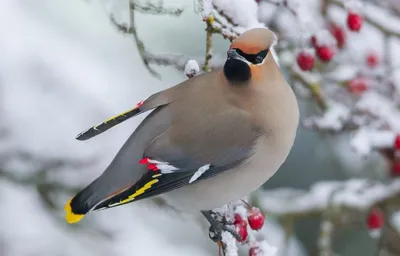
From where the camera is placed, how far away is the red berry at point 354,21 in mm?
3125

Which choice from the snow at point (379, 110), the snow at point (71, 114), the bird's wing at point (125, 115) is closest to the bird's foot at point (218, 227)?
the bird's wing at point (125, 115)

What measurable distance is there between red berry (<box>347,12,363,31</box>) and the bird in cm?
87

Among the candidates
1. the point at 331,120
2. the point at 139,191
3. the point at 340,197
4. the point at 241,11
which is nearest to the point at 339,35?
the point at 331,120

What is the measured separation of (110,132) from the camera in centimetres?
415

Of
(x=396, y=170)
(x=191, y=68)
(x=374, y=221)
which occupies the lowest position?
(x=374, y=221)

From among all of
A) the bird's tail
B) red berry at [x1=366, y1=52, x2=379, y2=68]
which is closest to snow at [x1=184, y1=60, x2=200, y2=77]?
the bird's tail

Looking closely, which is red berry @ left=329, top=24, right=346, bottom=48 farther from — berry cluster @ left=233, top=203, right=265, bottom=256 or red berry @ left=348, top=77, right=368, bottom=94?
berry cluster @ left=233, top=203, right=265, bottom=256

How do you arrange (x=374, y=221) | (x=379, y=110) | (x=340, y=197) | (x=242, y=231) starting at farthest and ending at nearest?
(x=340, y=197) < (x=374, y=221) < (x=379, y=110) < (x=242, y=231)

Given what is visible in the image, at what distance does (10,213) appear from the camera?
12.8ft

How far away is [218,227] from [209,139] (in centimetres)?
27

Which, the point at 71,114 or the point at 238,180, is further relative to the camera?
the point at 71,114

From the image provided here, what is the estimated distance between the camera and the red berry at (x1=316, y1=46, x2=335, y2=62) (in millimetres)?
2965

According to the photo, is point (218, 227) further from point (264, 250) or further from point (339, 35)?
point (339, 35)

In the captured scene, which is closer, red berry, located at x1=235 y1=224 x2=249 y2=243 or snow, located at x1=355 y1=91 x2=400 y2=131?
red berry, located at x1=235 y1=224 x2=249 y2=243
